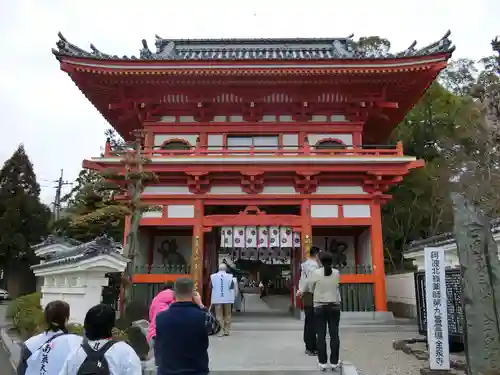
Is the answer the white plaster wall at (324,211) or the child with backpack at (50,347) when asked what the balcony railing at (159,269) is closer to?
the white plaster wall at (324,211)

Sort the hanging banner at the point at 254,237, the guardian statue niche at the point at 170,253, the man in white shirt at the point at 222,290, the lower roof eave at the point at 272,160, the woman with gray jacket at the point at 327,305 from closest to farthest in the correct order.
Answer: the woman with gray jacket at the point at 327,305, the man in white shirt at the point at 222,290, the lower roof eave at the point at 272,160, the hanging banner at the point at 254,237, the guardian statue niche at the point at 170,253

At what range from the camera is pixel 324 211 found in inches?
543

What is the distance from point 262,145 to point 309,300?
26.1ft

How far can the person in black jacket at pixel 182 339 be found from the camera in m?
3.52

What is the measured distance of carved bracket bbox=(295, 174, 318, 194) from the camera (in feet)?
44.8

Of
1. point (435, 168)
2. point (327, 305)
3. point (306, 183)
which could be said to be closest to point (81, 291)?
point (327, 305)

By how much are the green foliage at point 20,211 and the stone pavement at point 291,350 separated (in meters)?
21.3

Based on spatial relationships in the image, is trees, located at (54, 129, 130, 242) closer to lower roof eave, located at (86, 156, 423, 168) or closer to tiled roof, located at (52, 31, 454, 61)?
lower roof eave, located at (86, 156, 423, 168)

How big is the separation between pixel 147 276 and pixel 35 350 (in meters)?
9.94

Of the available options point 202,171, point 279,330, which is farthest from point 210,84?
point 279,330

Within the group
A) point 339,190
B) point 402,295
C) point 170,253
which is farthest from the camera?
point 170,253

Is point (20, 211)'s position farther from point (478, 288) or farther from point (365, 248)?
point (478, 288)

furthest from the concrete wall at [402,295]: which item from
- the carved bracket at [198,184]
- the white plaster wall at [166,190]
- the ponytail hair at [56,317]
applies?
the ponytail hair at [56,317]

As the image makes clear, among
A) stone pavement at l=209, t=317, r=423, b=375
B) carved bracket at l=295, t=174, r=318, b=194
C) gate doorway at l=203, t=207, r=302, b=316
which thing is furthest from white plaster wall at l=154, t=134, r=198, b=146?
stone pavement at l=209, t=317, r=423, b=375
